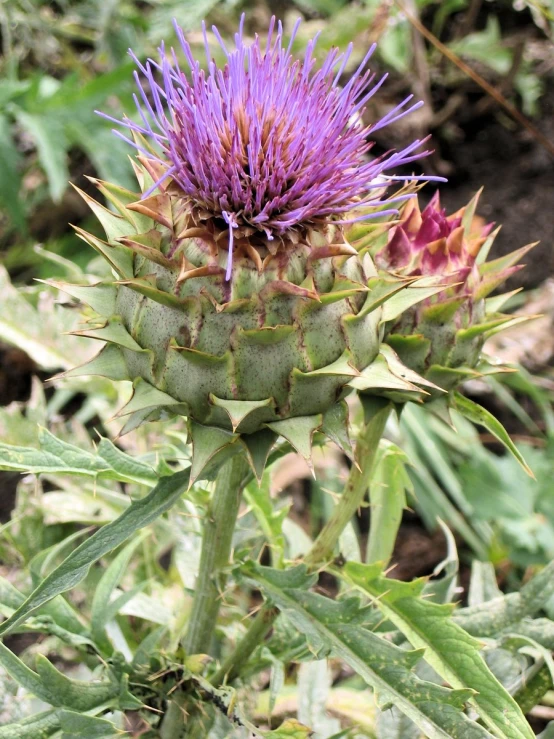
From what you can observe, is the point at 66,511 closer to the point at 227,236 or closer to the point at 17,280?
the point at 227,236

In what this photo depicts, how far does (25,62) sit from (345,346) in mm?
2677

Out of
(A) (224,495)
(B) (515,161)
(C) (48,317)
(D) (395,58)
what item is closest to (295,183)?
(A) (224,495)

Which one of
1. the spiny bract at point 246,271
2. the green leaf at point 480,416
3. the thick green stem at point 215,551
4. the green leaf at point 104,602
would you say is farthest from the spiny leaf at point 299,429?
the green leaf at point 104,602

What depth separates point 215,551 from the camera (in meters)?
1.15

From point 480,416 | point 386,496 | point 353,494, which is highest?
point 480,416

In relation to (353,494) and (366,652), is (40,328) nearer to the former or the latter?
(353,494)

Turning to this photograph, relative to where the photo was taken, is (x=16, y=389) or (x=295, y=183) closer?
(x=295, y=183)

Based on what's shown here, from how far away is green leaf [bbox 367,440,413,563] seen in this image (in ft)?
4.18

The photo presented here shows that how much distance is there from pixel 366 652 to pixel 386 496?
0.36 meters

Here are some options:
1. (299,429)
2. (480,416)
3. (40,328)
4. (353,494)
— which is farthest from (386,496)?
(40,328)

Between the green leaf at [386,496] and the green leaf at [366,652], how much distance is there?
235mm

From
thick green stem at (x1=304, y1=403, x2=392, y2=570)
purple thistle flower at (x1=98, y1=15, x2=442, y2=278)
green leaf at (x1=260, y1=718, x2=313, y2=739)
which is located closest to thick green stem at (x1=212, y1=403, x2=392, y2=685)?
thick green stem at (x1=304, y1=403, x2=392, y2=570)

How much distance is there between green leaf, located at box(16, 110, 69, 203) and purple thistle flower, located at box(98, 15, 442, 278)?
119 centimetres

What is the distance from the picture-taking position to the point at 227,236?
928 mm
